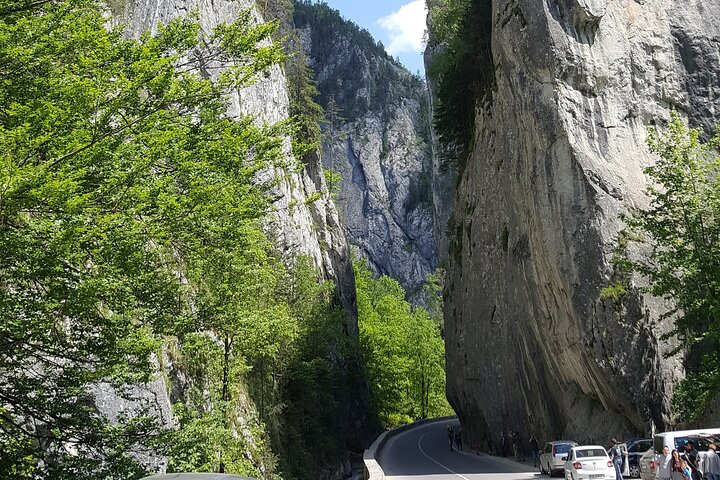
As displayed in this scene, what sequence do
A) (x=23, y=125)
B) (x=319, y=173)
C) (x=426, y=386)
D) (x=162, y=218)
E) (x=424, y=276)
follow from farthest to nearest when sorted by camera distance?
(x=424, y=276) → (x=426, y=386) → (x=319, y=173) → (x=162, y=218) → (x=23, y=125)

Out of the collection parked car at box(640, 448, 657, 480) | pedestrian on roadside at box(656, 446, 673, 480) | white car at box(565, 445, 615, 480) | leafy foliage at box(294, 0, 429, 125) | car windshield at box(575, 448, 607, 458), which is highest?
leafy foliage at box(294, 0, 429, 125)

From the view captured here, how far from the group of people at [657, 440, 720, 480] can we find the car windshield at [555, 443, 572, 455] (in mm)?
8012

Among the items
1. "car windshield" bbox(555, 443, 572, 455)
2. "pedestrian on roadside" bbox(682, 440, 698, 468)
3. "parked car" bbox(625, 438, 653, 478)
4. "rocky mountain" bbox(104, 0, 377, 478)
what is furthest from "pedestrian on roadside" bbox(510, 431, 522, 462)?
"pedestrian on roadside" bbox(682, 440, 698, 468)

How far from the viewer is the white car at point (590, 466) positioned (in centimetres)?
1841

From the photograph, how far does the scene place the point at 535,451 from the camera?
94.1 feet

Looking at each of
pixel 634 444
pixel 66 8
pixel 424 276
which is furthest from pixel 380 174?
pixel 66 8

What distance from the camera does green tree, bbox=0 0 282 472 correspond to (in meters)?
8.22

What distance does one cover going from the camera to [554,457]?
22.0 metres

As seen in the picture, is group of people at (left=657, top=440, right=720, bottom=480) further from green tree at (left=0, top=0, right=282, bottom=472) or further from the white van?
Result: green tree at (left=0, top=0, right=282, bottom=472)

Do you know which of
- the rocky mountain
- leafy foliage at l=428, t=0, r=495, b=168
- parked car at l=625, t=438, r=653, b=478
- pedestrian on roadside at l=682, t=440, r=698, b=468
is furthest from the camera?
leafy foliage at l=428, t=0, r=495, b=168

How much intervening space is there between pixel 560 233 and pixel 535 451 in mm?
9898

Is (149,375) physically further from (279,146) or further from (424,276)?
(424,276)

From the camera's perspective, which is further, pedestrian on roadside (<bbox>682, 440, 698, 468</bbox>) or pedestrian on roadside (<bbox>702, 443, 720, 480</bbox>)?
pedestrian on roadside (<bbox>682, 440, 698, 468</bbox>)

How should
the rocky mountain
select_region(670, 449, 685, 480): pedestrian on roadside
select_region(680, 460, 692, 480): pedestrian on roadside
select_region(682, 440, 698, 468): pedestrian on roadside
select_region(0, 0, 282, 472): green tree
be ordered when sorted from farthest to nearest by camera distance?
the rocky mountain
select_region(682, 440, 698, 468): pedestrian on roadside
select_region(670, 449, 685, 480): pedestrian on roadside
select_region(680, 460, 692, 480): pedestrian on roadside
select_region(0, 0, 282, 472): green tree
